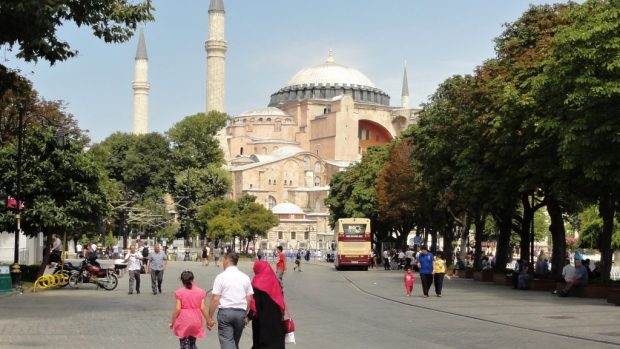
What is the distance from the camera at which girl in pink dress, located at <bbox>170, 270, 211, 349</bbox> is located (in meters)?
10.8

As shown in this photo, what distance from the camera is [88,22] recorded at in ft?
58.6

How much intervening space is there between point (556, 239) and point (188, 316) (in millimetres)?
24328

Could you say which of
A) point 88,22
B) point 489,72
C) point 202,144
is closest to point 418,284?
point 489,72

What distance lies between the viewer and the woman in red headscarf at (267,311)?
10.1 m

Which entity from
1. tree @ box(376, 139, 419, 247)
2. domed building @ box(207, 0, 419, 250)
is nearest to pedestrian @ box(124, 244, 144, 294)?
tree @ box(376, 139, 419, 247)

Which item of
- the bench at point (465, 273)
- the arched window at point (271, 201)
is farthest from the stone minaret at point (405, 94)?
the bench at point (465, 273)

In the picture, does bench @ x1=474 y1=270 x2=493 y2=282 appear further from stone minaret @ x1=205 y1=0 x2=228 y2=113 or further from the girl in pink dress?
stone minaret @ x1=205 y1=0 x2=228 y2=113

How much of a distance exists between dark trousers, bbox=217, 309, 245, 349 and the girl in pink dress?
0.80 feet

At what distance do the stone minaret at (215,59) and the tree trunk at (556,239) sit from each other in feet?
285

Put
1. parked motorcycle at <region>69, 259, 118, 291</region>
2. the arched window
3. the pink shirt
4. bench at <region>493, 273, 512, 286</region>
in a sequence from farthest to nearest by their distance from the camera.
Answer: the arched window
bench at <region>493, 273, 512, 286</region>
parked motorcycle at <region>69, 259, 118, 291</region>
the pink shirt

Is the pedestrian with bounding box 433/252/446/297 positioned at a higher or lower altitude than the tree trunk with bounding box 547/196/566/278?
lower

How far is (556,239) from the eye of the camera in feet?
109

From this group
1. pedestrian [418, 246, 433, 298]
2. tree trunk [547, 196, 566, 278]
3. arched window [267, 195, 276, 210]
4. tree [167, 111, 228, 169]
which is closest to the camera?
pedestrian [418, 246, 433, 298]

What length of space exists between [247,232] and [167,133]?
1546 cm
